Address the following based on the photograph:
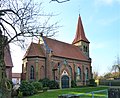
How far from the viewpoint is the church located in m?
40.9

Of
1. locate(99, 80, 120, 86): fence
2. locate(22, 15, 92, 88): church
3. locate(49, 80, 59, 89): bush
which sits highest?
locate(22, 15, 92, 88): church

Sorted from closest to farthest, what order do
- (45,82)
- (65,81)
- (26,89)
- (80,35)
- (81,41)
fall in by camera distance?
(26,89) < (45,82) < (65,81) < (81,41) < (80,35)

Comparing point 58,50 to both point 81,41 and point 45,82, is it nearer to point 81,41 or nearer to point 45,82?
point 45,82

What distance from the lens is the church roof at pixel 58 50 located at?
4153cm

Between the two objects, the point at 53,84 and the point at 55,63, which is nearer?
the point at 53,84

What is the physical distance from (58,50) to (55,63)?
387 cm

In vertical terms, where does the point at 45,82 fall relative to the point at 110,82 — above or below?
above

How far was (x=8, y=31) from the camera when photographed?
13281 millimetres

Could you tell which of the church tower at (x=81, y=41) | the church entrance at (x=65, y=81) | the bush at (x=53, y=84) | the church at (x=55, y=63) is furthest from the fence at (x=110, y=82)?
the bush at (x=53, y=84)

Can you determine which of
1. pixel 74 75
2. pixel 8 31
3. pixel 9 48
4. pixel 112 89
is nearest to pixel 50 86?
pixel 74 75

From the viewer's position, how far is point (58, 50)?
4569cm

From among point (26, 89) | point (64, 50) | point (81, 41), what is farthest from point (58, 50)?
point (26, 89)

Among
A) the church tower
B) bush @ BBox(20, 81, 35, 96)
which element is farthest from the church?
bush @ BBox(20, 81, 35, 96)

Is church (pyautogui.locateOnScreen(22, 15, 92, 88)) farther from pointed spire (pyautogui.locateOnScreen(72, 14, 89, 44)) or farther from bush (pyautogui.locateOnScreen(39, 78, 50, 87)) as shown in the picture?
pointed spire (pyautogui.locateOnScreen(72, 14, 89, 44))
